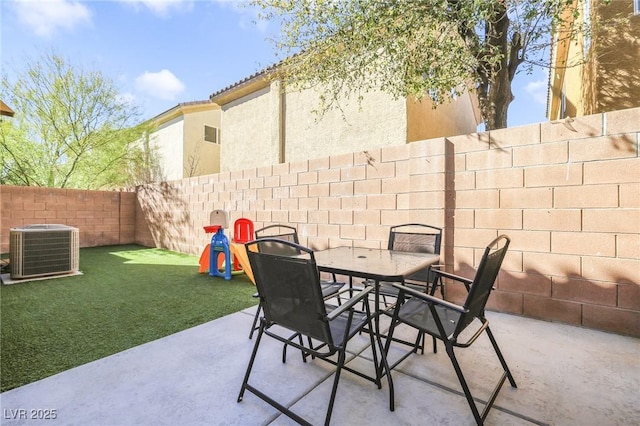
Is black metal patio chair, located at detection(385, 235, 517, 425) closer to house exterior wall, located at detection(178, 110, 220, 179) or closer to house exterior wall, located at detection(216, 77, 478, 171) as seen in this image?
house exterior wall, located at detection(216, 77, 478, 171)

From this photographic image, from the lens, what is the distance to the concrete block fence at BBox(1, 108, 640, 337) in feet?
8.79

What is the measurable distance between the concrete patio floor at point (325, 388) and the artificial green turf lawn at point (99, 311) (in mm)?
332

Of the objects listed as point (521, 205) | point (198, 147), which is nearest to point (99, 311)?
point (521, 205)

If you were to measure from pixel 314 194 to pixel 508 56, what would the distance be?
348 centimetres

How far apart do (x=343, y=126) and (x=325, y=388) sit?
6.00m

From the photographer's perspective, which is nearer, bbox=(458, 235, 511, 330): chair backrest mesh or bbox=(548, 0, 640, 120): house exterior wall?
bbox=(458, 235, 511, 330): chair backrest mesh

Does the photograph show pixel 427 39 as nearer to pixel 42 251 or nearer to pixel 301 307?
pixel 301 307

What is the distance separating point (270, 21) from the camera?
4.67m

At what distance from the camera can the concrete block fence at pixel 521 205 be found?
268 cm

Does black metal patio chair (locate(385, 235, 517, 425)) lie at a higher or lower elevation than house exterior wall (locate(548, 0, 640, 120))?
lower

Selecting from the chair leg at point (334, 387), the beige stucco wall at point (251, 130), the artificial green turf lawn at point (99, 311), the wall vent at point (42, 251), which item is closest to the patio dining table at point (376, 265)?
the chair leg at point (334, 387)

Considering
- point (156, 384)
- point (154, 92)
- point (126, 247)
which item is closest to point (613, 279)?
point (156, 384)

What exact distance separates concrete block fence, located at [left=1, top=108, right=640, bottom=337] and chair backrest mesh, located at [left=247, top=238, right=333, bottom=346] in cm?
246

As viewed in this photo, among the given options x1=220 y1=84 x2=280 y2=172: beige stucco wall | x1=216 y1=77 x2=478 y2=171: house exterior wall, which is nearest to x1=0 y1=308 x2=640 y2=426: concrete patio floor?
x1=216 y1=77 x2=478 y2=171: house exterior wall
